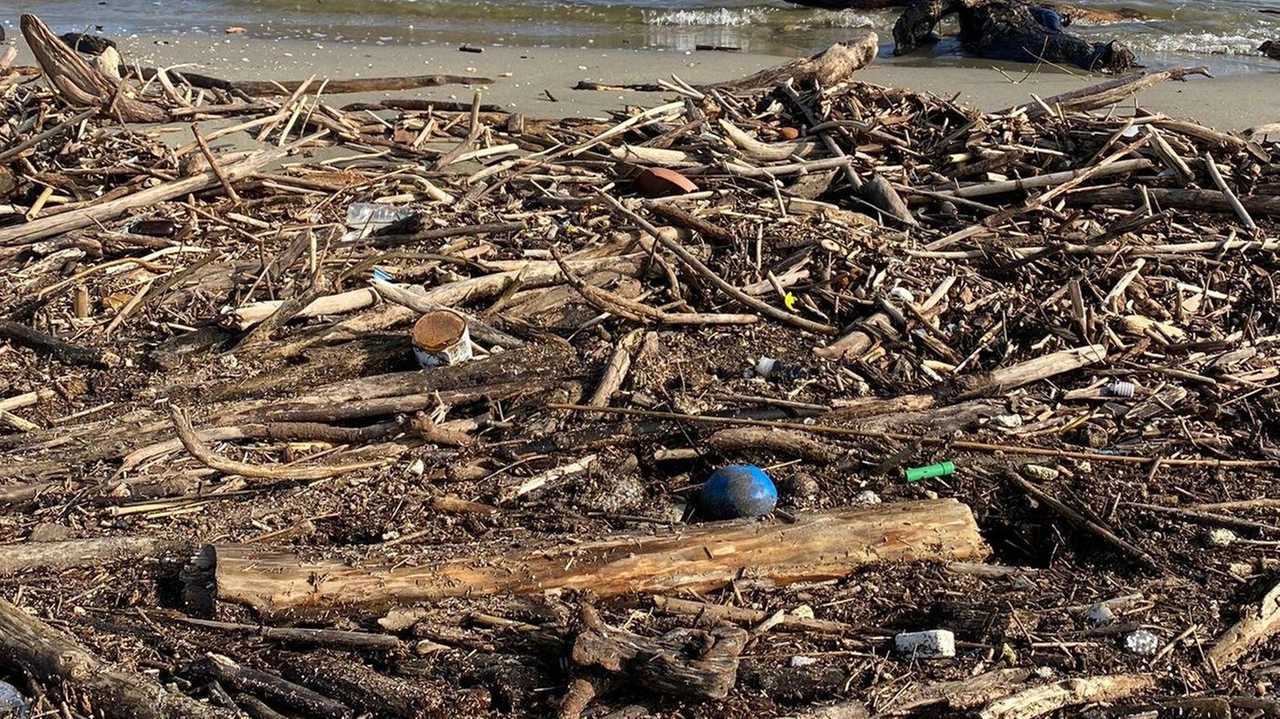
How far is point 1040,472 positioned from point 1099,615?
2.65 feet

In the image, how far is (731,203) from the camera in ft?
19.8

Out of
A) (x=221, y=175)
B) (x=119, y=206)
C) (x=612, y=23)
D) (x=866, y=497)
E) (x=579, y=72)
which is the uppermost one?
(x=612, y=23)

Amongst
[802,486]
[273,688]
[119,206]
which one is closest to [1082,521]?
[802,486]

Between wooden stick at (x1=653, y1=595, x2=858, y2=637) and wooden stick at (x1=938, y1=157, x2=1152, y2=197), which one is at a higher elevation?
wooden stick at (x1=938, y1=157, x2=1152, y2=197)

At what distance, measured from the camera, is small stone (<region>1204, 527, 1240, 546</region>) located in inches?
150

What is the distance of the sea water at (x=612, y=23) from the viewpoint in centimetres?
1460

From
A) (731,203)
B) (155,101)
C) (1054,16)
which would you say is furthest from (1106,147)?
(1054,16)

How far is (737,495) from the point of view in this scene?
380 cm

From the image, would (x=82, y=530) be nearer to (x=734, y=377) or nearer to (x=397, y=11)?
(x=734, y=377)

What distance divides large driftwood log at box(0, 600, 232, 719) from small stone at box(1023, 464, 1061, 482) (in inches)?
107

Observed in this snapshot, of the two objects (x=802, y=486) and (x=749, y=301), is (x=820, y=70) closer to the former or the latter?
(x=749, y=301)

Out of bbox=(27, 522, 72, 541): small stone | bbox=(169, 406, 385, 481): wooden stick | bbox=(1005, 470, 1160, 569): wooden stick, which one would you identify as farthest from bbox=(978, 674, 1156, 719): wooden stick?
bbox=(27, 522, 72, 541): small stone

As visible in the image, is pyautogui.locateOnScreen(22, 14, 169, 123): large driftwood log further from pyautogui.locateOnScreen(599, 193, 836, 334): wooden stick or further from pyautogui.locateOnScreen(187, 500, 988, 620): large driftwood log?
pyautogui.locateOnScreen(187, 500, 988, 620): large driftwood log

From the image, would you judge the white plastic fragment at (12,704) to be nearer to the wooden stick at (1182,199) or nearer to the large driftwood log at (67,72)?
the large driftwood log at (67,72)
